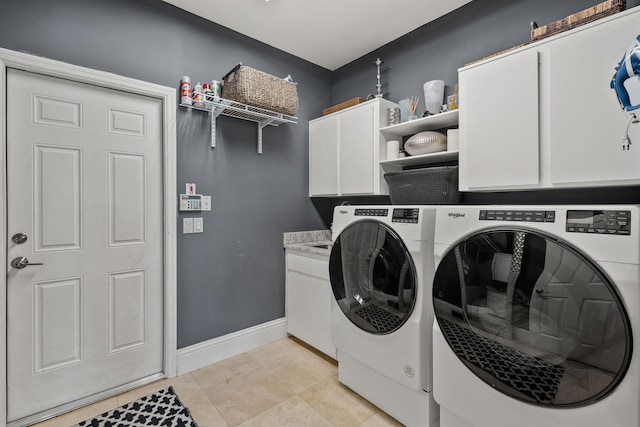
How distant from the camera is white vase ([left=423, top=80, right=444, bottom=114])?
212 cm

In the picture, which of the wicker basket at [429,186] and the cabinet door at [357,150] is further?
the cabinet door at [357,150]

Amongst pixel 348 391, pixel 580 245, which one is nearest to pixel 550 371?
pixel 580 245

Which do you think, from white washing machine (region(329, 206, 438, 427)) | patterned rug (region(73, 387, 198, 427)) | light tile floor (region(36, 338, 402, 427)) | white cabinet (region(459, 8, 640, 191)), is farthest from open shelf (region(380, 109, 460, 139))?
patterned rug (region(73, 387, 198, 427))

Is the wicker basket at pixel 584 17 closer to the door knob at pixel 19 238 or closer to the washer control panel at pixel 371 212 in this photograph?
the washer control panel at pixel 371 212

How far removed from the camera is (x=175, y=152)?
2113mm

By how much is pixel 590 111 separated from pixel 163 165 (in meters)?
2.45

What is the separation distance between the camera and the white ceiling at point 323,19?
2086mm

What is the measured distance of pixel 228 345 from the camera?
2.40 m

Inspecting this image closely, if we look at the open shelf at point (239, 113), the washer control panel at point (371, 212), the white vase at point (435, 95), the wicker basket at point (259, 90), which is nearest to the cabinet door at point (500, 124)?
the white vase at point (435, 95)

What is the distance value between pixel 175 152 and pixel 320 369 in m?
1.91

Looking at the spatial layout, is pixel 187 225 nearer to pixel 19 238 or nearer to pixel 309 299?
pixel 19 238

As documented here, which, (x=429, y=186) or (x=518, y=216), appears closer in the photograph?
(x=518, y=216)

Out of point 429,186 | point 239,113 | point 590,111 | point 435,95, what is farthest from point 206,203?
point 590,111

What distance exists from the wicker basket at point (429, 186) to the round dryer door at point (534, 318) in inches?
22.8
